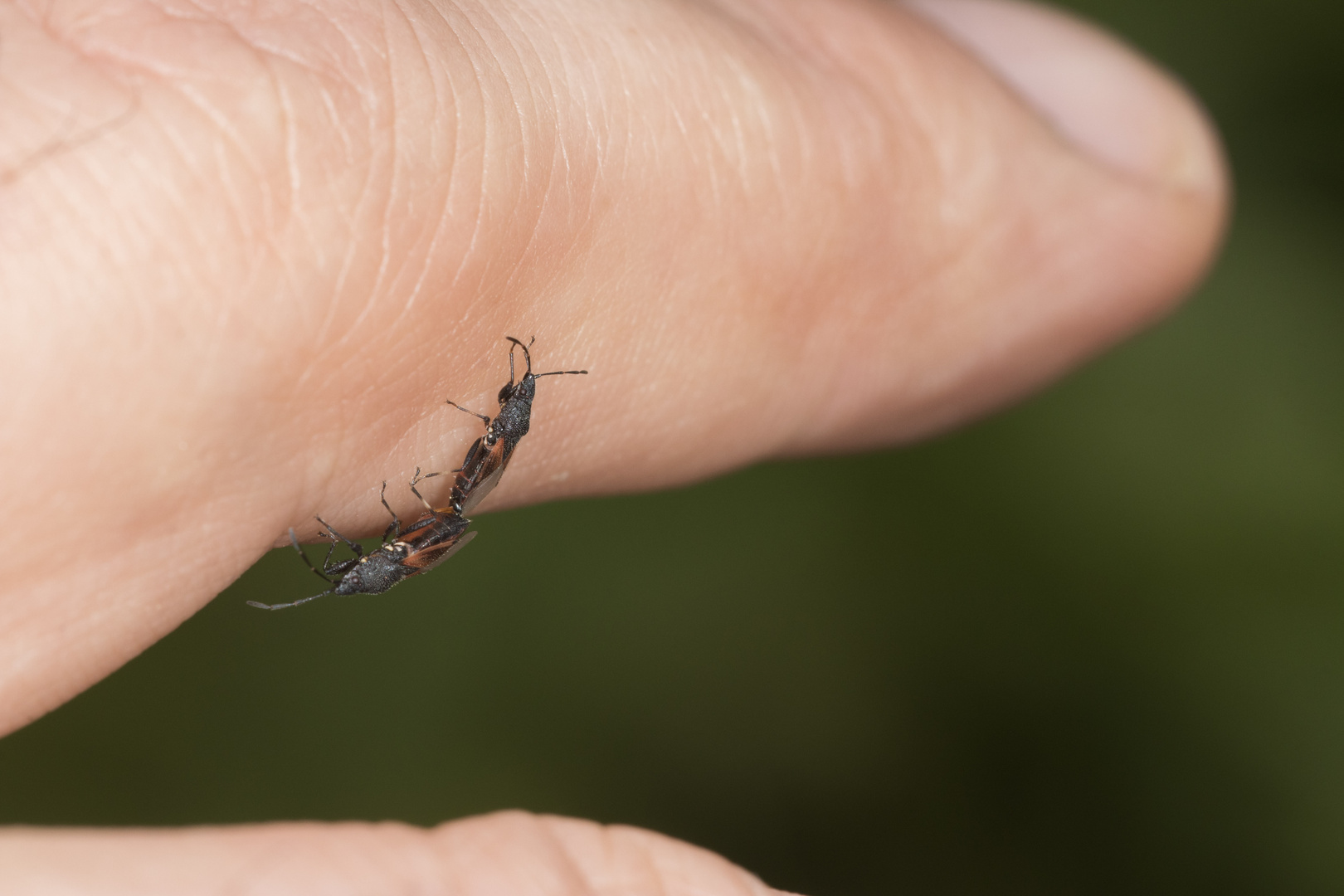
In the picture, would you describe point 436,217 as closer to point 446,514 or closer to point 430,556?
point 446,514

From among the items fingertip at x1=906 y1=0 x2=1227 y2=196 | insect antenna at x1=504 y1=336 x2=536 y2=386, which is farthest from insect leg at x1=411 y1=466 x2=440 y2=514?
fingertip at x1=906 y1=0 x2=1227 y2=196

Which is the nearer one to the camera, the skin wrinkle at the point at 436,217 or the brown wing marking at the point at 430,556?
the skin wrinkle at the point at 436,217

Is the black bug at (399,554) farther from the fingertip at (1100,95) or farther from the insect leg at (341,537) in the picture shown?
the fingertip at (1100,95)

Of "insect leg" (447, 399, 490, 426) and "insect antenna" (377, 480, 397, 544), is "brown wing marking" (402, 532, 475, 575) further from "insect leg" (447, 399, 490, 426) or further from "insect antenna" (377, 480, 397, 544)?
"insect leg" (447, 399, 490, 426)

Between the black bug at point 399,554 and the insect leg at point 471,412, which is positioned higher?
the insect leg at point 471,412

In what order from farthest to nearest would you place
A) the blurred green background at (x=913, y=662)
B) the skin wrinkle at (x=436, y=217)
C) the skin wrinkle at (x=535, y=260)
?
the blurred green background at (x=913, y=662), the skin wrinkle at (x=436, y=217), the skin wrinkle at (x=535, y=260)

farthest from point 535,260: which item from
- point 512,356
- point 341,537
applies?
point 341,537

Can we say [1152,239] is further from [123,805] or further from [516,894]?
[123,805]

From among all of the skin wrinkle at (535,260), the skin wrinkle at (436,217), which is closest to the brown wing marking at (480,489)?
the skin wrinkle at (535,260)
